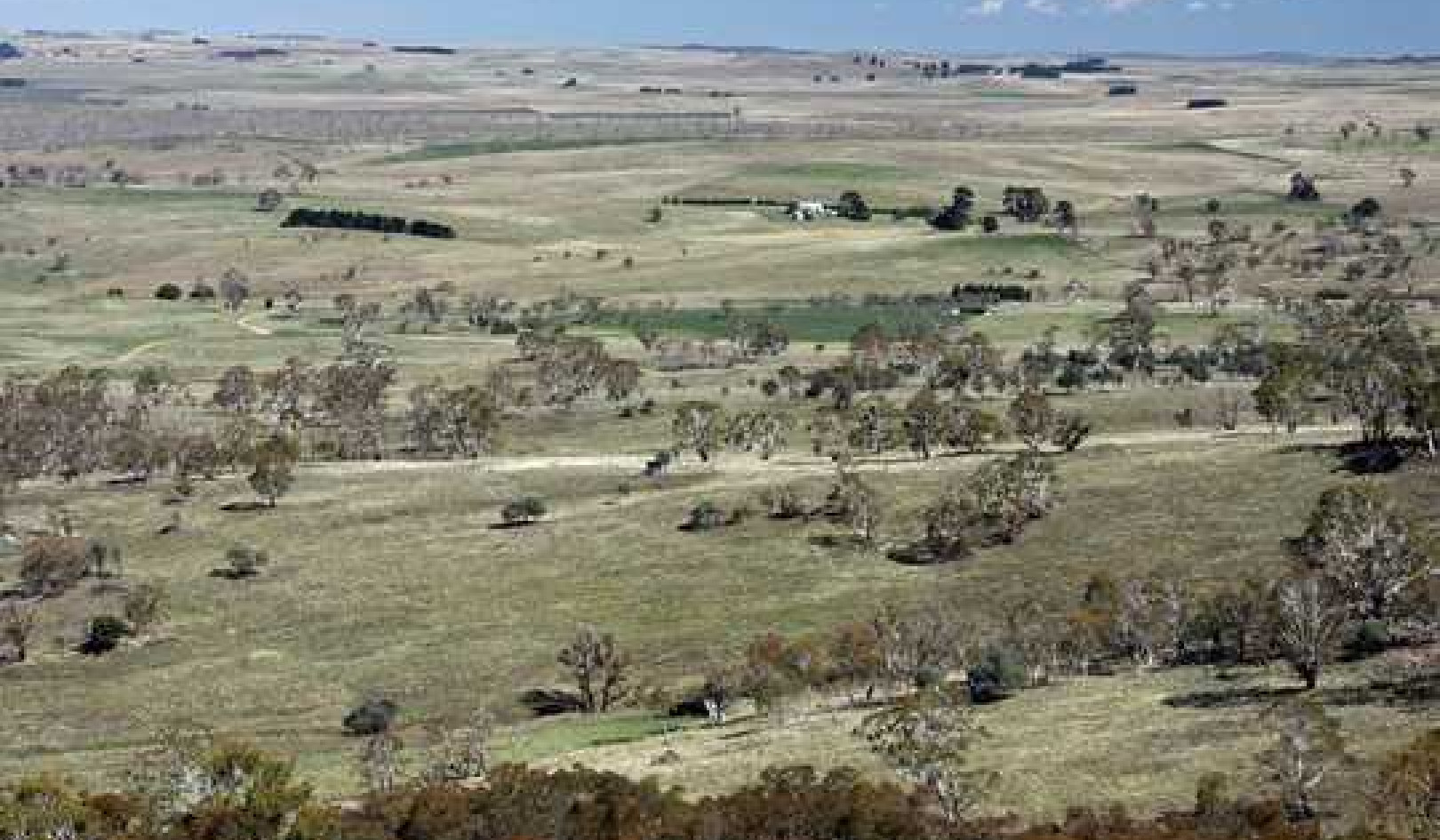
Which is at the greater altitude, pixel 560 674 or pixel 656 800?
pixel 656 800

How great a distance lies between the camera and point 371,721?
8950 cm

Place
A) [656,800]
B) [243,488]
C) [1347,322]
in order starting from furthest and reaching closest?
[1347,322], [243,488], [656,800]

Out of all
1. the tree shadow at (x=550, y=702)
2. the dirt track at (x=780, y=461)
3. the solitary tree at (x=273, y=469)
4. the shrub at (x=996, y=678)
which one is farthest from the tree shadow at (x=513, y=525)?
the shrub at (x=996, y=678)

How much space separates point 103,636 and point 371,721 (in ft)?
77.7

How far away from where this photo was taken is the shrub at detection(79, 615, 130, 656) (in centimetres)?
10488

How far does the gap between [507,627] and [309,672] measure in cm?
1148

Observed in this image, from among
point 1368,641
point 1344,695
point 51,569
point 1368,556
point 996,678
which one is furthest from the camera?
point 51,569

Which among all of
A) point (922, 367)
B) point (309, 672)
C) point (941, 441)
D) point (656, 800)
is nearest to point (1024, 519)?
point (941, 441)

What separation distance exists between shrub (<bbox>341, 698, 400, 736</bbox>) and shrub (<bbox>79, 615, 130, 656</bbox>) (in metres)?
21.7

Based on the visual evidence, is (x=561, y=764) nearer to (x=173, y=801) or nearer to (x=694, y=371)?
(x=173, y=801)

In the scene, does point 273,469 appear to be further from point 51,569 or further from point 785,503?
point 785,503

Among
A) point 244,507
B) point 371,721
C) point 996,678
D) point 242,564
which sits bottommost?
point 244,507

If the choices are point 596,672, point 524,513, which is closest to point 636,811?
point 596,672

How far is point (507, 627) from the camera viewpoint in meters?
105
